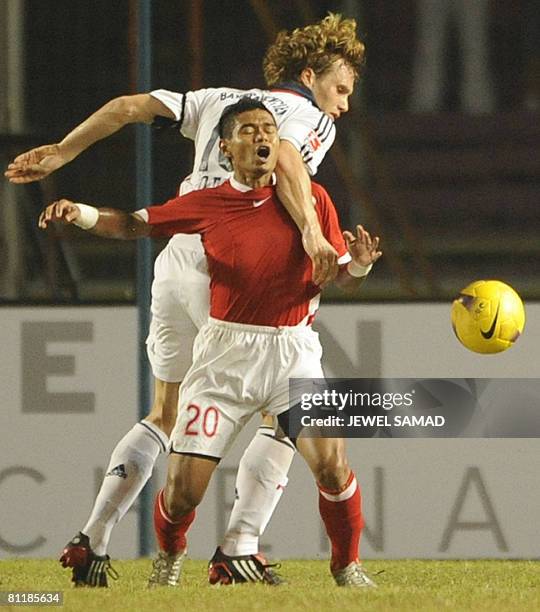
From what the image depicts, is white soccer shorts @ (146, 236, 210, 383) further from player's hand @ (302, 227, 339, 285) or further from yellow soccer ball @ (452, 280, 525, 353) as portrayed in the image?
yellow soccer ball @ (452, 280, 525, 353)

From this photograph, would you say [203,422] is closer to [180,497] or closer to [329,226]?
[180,497]

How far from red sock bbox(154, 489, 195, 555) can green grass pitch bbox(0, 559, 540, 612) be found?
14 cm

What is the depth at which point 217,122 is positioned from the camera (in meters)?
6.59

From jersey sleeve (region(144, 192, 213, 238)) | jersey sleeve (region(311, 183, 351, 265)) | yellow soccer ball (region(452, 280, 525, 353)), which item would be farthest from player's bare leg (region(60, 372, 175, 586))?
yellow soccer ball (region(452, 280, 525, 353))

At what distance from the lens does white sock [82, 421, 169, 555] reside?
21.5 feet

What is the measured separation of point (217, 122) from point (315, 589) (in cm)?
153

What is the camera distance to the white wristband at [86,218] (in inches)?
240

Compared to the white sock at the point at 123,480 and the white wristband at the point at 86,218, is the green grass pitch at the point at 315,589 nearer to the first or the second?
the white sock at the point at 123,480

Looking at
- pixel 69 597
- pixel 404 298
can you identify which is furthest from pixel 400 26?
pixel 69 597

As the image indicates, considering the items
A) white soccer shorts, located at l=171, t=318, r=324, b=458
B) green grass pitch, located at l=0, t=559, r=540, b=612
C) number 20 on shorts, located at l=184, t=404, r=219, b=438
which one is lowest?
green grass pitch, located at l=0, t=559, r=540, b=612

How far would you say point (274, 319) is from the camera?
245 inches

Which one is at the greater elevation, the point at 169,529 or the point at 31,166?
the point at 31,166

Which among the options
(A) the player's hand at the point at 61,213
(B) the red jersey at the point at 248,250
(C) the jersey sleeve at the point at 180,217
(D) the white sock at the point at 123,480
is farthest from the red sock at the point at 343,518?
(A) the player's hand at the point at 61,213

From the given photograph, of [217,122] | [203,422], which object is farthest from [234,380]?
[217,122]
